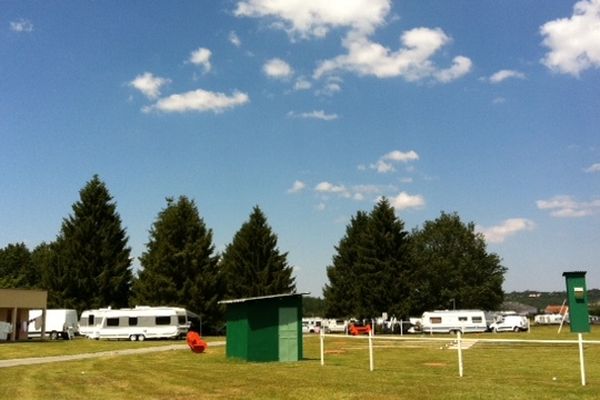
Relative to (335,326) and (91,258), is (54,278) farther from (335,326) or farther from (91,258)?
(335,326)

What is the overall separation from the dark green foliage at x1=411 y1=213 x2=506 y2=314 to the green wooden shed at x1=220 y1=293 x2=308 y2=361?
6057cm

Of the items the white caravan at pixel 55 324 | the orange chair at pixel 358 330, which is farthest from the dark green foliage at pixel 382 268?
the white caravan at pixel 55 324

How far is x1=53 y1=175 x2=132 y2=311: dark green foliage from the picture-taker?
6581 centimetres

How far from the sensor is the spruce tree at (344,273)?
77.1m

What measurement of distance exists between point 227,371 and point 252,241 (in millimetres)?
48063

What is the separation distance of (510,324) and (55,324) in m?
42.3

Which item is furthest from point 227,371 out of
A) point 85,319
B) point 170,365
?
point 85,319

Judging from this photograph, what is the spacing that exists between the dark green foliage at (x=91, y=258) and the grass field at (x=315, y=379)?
40.7 m

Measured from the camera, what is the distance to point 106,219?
6850 centimetres

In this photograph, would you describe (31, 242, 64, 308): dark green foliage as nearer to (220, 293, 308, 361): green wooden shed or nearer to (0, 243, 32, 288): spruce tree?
(0, 243, 32, 288): spruce tree

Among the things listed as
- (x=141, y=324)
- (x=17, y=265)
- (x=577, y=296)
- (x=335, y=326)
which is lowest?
(x=335, y=326)

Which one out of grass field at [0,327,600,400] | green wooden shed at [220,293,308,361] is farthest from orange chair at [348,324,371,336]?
green wooden shed at [220,293,308,361]

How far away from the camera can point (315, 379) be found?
1766 cm

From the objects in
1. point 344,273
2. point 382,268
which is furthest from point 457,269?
point 382,268
